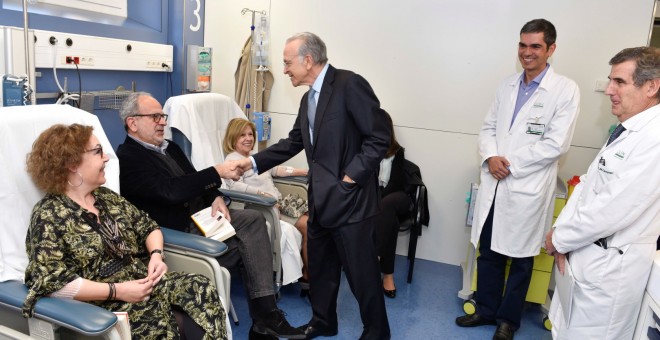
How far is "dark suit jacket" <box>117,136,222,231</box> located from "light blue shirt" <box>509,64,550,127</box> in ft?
5.23

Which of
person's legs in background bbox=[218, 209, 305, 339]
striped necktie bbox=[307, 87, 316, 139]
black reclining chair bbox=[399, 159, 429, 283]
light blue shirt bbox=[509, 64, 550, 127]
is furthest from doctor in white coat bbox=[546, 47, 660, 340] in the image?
black reclining chair bbox=[399, 159, 429, 283]

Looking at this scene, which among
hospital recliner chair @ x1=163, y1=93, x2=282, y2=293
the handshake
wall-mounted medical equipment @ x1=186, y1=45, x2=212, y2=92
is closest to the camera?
the handshake

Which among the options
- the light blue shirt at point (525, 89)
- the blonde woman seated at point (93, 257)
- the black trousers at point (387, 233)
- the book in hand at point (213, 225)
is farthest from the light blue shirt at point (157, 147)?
the light blue shirt at point (525, 89)

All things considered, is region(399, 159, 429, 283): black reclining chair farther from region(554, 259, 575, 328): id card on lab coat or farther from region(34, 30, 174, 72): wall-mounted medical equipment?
region(34, 30, 174, 72): wall-mounted medical equipment

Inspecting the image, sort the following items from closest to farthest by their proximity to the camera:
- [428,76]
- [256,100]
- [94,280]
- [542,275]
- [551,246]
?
1. [94,280]
2. [551,246]
3. [542,275]
4. [428,76]
5. [256,100]

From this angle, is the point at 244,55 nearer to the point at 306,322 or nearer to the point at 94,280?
the point at 306,322

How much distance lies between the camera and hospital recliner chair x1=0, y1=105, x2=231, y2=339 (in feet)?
4.70

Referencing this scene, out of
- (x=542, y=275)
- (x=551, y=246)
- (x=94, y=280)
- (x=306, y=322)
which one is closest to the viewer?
(x=94, y=280)

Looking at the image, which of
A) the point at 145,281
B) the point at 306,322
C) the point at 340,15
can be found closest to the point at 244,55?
the point at 340,15

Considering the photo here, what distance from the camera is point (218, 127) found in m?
3.00

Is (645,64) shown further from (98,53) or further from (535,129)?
(98,53)

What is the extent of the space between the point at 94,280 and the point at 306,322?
1234 mm

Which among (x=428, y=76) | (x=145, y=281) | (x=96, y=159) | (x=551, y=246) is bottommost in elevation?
(x=145, y=281)

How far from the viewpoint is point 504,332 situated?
2594 mm
